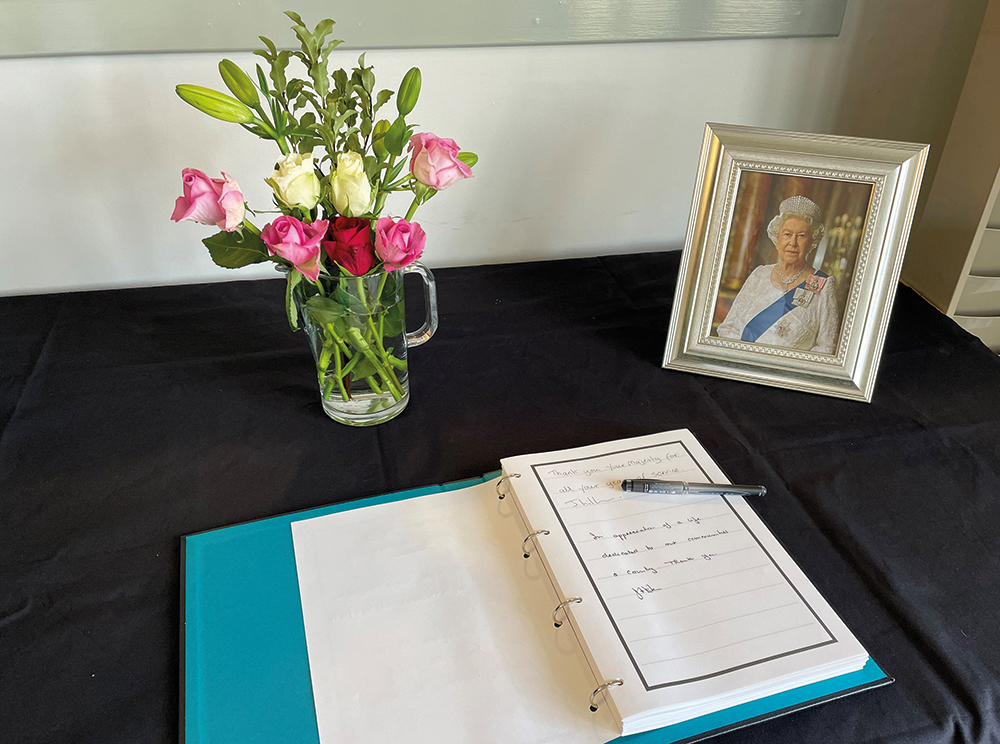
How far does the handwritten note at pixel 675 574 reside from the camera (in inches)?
22.9

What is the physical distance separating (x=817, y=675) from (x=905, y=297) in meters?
0.73

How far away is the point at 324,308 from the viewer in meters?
0.73

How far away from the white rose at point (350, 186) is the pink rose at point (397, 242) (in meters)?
0.03

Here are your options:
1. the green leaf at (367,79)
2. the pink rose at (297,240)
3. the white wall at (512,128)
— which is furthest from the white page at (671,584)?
the white wall at (512,128)

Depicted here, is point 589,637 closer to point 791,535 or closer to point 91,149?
point 791,535

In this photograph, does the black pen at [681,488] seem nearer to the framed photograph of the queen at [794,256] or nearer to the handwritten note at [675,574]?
the handwritten note at [675,574]

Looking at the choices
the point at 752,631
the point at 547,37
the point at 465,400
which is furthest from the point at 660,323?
the point at 752,631

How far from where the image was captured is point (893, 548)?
70 cm

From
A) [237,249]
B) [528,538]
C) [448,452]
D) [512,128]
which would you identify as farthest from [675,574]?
[512,128]

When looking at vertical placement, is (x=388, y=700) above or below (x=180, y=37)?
below

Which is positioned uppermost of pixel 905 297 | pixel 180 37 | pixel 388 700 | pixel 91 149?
pixel 180 37

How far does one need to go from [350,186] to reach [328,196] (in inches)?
1.6

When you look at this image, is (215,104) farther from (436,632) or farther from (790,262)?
(790,262)

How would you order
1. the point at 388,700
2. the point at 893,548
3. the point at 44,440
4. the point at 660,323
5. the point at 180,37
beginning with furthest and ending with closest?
the point at 660,323 < the point at 180,37 < the point at 44,440 < the point at 893,548 < the point at 388,700
